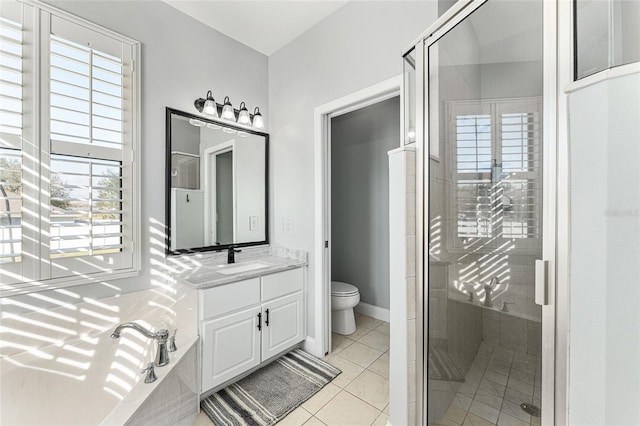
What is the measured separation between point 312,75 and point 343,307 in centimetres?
218

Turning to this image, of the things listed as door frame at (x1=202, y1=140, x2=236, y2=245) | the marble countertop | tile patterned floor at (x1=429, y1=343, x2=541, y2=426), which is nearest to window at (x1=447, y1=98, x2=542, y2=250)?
tile patterned floor at (x1=429, y1=343, x2=541, y2=426)

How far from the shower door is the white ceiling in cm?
129

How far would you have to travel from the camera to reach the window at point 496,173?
A: 0.85 m

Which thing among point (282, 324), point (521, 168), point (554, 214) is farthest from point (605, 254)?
point (282, 324)

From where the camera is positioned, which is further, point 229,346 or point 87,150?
point 229,346

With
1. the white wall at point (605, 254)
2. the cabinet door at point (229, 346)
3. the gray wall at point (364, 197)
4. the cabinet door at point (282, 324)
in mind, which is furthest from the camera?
the gray wall at point (364, 197)

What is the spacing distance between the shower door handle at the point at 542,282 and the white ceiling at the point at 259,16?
222 centimetres

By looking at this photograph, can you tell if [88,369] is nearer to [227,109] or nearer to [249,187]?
[249,187]

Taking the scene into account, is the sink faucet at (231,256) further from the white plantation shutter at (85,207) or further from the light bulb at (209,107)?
the light bulb at (209,107)

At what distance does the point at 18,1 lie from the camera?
1.38 metres

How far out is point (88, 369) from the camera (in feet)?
4.80

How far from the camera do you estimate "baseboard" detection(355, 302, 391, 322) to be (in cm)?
291

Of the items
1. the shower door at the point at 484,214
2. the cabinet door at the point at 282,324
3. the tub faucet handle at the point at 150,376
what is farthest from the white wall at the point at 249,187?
the shower door at the point at 484,214

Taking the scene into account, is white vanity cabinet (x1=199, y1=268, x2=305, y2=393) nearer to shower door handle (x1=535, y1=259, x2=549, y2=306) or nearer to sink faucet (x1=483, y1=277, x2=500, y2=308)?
sink faucet (x1=483, y1=277, x2=500, y2=308)
